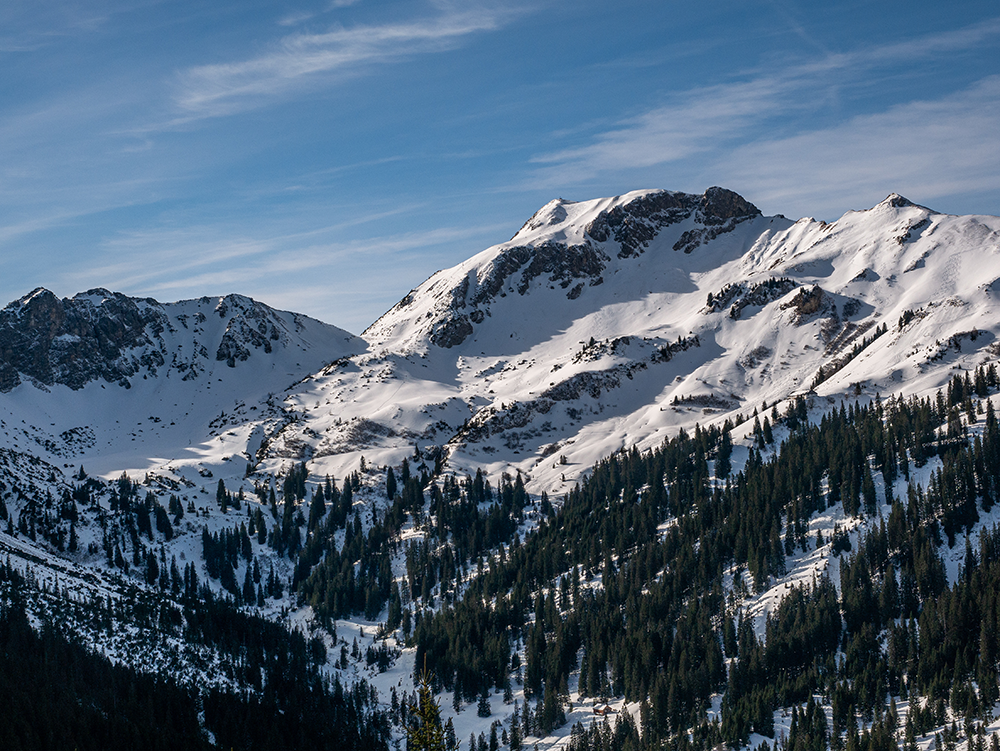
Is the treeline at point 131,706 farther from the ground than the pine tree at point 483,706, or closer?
farther from the ground

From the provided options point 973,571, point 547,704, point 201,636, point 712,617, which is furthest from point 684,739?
point 201,636

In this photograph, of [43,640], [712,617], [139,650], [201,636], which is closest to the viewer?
[43,640]

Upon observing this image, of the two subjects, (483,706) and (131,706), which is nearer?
(131,706)

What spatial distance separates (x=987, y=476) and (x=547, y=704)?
103 m

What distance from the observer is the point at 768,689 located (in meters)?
166

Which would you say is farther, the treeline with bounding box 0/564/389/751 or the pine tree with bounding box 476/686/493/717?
the pine tree with bounding box 476/686/493/717

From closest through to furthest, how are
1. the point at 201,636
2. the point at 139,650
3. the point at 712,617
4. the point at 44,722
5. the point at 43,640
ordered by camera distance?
1. the point at 44,722
2. the point at 43,640
3. the point at 139,650
4. the point at 201,636
5. the point at 712,617

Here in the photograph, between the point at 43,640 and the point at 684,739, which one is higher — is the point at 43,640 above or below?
above

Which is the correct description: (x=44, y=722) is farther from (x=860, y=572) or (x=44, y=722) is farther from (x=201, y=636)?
(x=860, y=572)

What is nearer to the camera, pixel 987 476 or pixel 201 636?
pixel 201 636

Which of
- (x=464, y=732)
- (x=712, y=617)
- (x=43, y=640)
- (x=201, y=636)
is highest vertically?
(x=43, y=640)

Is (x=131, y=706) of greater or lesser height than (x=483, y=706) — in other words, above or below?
above

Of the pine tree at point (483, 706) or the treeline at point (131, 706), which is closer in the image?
the treeline at point (131, 706)

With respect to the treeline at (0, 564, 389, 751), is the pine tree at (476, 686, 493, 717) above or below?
below
